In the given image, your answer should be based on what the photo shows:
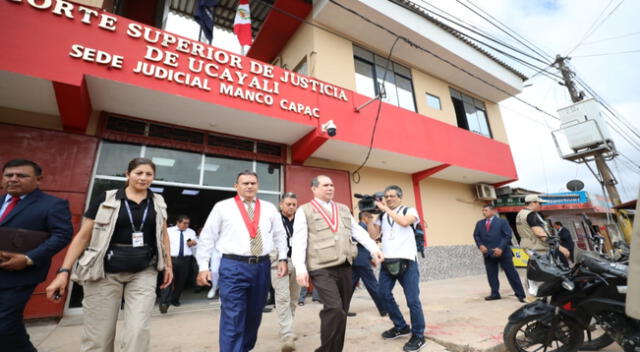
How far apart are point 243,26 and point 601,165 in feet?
47.4

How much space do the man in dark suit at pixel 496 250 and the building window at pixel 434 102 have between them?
16.7ft

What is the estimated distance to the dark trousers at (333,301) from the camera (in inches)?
82.8

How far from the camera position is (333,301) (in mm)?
2178

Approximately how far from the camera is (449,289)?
250 inches

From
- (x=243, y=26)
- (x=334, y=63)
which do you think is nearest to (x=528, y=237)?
(x=334, y=63)

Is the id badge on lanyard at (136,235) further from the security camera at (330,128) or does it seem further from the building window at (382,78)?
the building window at (382,78)

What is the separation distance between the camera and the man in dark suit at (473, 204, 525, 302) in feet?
16.2

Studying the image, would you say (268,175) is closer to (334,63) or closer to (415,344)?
(334,63)

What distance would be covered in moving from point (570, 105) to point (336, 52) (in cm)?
1035

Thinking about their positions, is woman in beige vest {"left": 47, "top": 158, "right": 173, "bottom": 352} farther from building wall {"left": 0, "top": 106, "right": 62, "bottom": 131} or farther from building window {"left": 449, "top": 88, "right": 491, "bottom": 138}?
building window {"left": 449, "top": 88, "right": 491, "bottom": 138}

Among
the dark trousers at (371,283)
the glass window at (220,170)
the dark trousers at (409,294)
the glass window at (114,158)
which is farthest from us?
the glass window at (220,170)

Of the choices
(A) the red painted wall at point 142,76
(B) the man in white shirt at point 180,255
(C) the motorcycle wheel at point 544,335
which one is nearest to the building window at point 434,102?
(A) the red painted wall at point 142,76

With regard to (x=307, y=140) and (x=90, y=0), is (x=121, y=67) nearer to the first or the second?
(x=90, y=0)

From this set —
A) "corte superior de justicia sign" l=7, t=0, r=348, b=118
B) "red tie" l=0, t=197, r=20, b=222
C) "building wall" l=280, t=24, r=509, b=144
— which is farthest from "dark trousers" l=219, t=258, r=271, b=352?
"building wall" l=280, t=24, r=509, b=144
